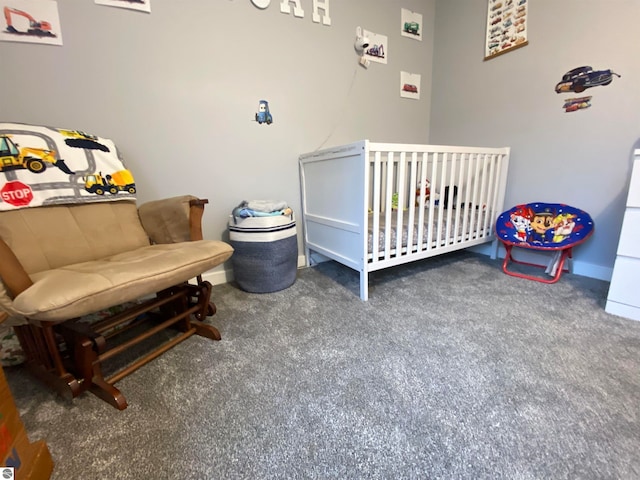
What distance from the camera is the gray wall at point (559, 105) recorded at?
157 centimetres

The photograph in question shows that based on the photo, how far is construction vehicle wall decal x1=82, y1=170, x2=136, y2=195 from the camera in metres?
1.26

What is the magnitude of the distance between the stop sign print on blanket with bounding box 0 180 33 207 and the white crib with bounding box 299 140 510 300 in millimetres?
1393

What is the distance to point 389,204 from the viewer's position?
1546 mm

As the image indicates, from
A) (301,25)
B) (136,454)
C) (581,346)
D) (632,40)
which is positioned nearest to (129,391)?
(136,454)

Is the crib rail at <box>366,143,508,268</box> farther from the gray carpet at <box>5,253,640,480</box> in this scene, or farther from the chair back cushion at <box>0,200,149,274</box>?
the chair back cushion at <box>0,200,149,274</box>

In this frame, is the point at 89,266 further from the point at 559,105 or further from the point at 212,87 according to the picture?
the point at 559,105

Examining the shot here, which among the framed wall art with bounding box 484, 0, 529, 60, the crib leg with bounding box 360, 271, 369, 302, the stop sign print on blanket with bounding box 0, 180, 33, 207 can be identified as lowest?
the crib leg with bounding box 360, 271, 369, 302

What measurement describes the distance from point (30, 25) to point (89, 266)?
4.04ft

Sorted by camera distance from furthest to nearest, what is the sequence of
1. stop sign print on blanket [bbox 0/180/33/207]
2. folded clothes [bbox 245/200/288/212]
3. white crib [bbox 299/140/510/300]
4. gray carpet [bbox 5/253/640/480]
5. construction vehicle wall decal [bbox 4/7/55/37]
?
folded clothes [bbox 245/200/288/212] < white crib [bbox 299/140/510/300] < construction vehicle wall decal [bbox 4/7/55/37] < stop sign print on blanket [bbox 0/180/33/207] < gray carpet [bbox 5/253/640/480]

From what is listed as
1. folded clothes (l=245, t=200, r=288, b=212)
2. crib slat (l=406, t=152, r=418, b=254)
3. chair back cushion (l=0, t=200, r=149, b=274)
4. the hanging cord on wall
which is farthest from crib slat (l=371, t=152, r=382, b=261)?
chair back cushion (l=0, t=200, r=149, b=274)

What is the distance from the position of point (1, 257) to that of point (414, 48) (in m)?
2.93

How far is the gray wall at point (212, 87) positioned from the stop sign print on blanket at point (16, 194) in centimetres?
49

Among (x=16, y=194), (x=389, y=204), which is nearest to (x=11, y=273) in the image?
(x=16, y=194)

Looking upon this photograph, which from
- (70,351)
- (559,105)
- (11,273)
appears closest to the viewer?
(11,273)
